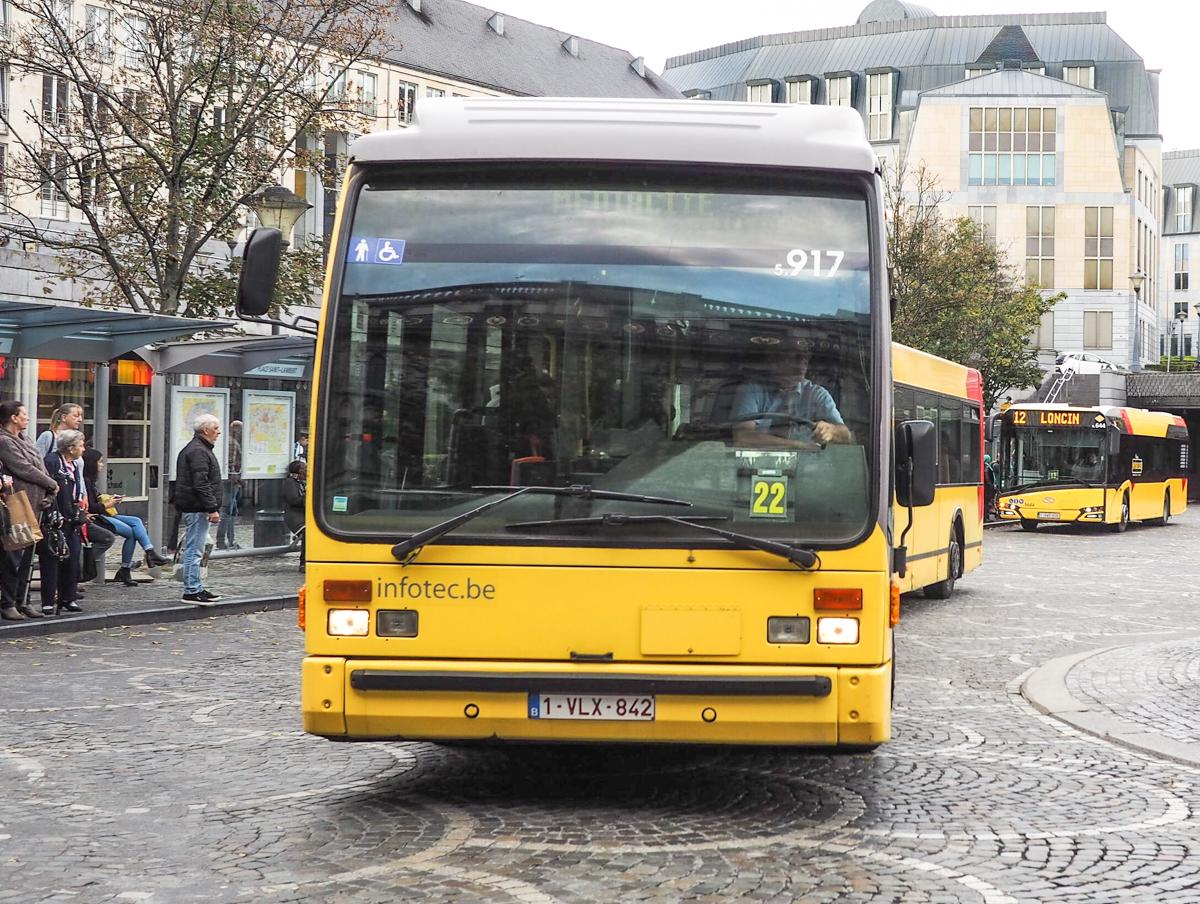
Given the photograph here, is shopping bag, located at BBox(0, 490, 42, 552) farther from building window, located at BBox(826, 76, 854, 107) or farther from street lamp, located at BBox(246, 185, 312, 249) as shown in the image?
building window, located at BBox(826, 76, 854, 107)

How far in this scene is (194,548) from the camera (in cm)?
1548

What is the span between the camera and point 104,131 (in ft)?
71.0

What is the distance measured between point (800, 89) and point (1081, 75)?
586 inches

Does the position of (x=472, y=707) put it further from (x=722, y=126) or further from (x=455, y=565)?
(x=722, y=126)

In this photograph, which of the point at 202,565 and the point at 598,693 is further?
the point at 202,565

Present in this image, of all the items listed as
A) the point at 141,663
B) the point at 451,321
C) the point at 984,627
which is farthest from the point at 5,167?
the point at 451,321

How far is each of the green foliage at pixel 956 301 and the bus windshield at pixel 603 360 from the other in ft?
114

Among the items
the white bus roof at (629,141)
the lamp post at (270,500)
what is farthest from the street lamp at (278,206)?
the white bus roof at (629,141)

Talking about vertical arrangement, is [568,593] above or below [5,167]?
below

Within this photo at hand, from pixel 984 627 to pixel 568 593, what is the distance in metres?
9.47

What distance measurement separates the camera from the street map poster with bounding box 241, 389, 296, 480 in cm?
2072

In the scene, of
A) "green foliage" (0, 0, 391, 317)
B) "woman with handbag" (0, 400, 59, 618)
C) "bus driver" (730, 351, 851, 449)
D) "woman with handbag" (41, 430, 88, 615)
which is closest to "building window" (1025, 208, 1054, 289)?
"green foliage" (0, 0, 391, 317)

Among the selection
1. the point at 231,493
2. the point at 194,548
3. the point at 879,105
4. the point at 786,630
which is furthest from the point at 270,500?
the point at 879,105

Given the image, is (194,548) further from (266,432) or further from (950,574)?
(950,574)
